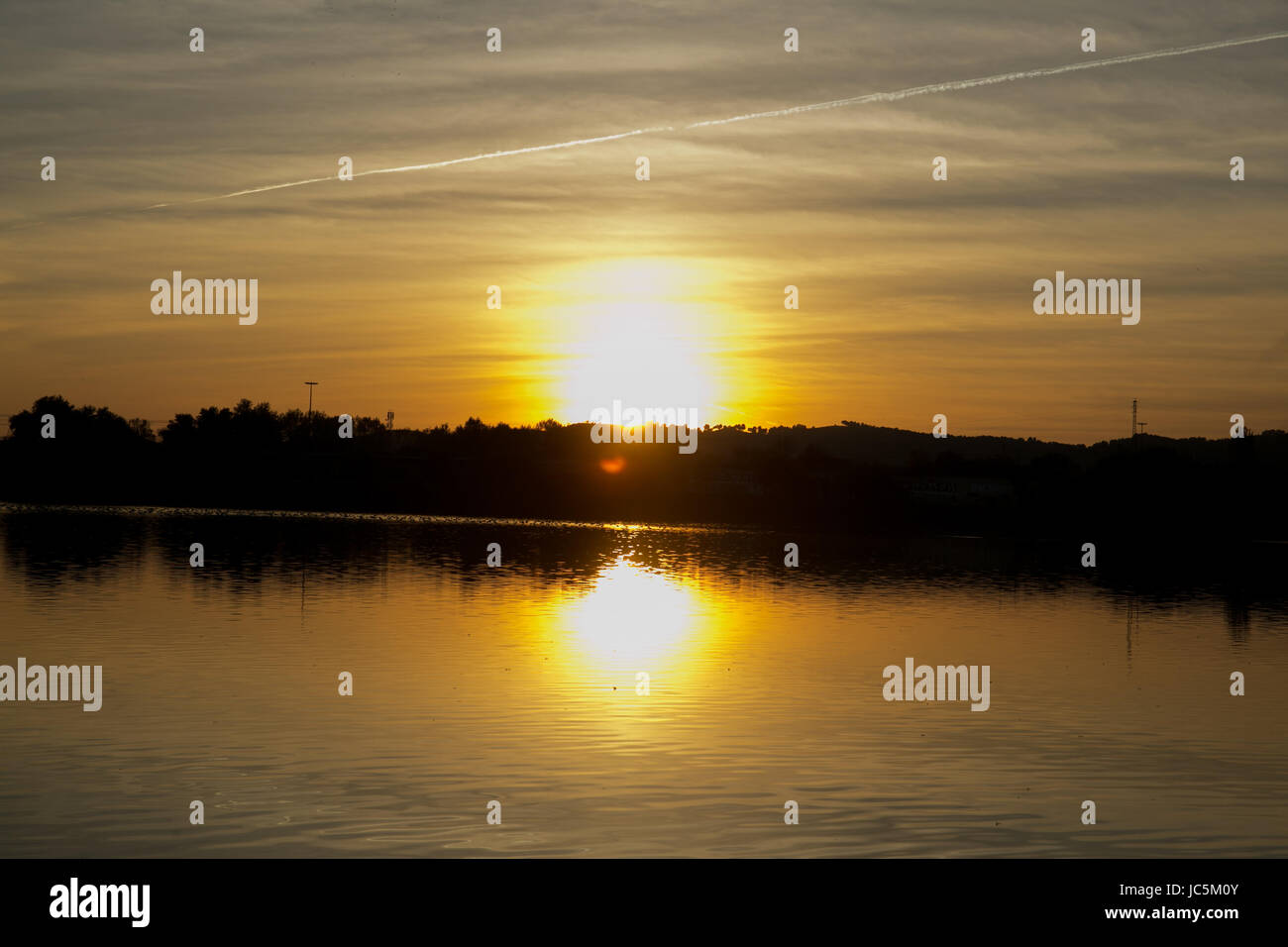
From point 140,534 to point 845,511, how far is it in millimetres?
95824

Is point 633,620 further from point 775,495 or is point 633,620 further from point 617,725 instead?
point 775,495

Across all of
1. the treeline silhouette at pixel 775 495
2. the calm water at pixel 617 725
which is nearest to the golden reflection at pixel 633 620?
the calm water at pixel 617 725

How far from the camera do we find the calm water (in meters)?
15.9

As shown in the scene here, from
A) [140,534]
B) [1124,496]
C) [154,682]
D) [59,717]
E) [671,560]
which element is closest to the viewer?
[59,717]

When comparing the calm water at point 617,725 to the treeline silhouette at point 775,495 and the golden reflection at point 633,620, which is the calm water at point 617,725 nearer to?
the golden reflection at point 633,620

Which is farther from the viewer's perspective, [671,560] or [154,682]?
[671,560]

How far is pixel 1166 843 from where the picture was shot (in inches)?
638

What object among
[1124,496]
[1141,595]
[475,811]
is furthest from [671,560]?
[1124,496]

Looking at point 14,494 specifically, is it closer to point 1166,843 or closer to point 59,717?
point 59,717

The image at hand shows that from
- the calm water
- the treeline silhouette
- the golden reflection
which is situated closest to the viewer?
the calm water

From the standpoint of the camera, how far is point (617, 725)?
22562mm

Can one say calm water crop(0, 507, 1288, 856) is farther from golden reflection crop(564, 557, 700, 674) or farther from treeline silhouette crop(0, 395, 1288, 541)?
treeline silhouette crop(0, 395, 1288, 541)

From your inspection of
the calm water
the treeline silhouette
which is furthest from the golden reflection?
the treeline silhouette
